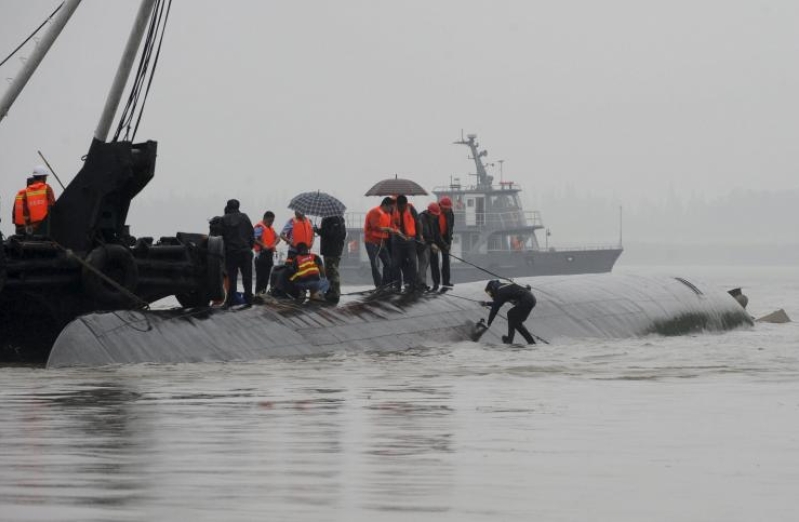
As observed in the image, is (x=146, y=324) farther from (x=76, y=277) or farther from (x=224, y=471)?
(x=224, y=471)

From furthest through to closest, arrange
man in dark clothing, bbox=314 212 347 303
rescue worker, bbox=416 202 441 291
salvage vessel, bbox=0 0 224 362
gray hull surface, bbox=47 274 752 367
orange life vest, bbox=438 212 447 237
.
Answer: orange life vest, bbox=438 212 447 237 → rescue worker, bbox=416 202 441 291 → man in dark clothing, bbox=314 212 347 303 → salvage vessel, bbox=0 0 224 362 → gray hull surface, bbox=47 274 752 367

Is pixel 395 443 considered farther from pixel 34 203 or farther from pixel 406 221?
pixel 406 221

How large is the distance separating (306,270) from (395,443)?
1533 cm

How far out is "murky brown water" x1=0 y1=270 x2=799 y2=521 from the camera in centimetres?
852

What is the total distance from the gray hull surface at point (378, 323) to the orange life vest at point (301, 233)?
1.92 meters

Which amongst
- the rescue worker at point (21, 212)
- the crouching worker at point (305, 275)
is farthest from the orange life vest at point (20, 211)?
the crouching worker at point (305, 275)

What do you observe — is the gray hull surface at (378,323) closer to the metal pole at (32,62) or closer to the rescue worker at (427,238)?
the rescue worker at (427,238)

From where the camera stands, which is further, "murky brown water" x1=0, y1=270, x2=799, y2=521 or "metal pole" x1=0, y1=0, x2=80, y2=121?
"metal pole" x1=0, y1=0, x2=80, y2=121

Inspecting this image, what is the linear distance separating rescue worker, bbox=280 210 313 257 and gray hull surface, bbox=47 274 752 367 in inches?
75.1

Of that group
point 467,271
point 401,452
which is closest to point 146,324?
point 401,452

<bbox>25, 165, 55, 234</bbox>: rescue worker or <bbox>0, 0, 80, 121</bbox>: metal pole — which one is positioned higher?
<bbox>0, 0, 80, 121</bbox>: metal pole

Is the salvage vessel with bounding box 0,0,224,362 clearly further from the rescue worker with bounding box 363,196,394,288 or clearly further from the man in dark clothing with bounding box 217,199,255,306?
the rescue worker with bounding box 363,196,394,288

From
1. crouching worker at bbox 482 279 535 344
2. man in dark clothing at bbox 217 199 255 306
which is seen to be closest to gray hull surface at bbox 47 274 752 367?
crouching worker at bbox 482 279 535 344

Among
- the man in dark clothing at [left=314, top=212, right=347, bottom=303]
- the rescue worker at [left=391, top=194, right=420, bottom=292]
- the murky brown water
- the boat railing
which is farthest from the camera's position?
the boat railing
